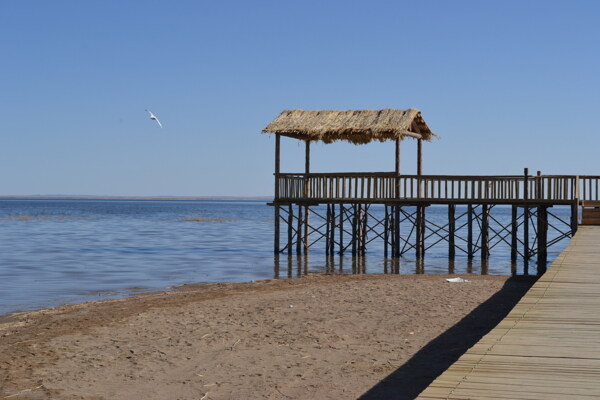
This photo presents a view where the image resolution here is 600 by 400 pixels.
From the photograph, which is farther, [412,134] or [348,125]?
[412,134]

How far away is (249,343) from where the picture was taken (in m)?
11.9

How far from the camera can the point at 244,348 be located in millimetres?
11625

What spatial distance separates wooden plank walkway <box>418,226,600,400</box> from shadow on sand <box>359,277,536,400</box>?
124 centimetres

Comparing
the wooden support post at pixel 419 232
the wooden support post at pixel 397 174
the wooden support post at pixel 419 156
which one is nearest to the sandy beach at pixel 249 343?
the wooden support post at pixel 397 174

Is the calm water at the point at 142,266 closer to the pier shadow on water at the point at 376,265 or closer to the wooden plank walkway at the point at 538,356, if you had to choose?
the pier shadow on water at the point at 376,265

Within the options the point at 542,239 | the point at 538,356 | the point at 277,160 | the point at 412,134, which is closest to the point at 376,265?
the point at 412,134

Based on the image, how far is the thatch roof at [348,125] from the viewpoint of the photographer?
87.8 ft

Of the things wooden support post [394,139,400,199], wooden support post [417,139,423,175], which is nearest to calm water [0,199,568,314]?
wooden support post [394,139,400,199]

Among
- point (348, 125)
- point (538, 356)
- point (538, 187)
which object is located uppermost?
point (348, 125)

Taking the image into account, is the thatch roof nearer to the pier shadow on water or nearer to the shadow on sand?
the pier shadow on water

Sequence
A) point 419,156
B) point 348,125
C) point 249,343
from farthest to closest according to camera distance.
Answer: point 419,156 < point 348,125 < point 249,343

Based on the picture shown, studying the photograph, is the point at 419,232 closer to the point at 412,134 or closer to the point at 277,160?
the point at 412,134

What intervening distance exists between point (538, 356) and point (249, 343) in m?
5.37

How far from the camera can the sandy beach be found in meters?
9.66
